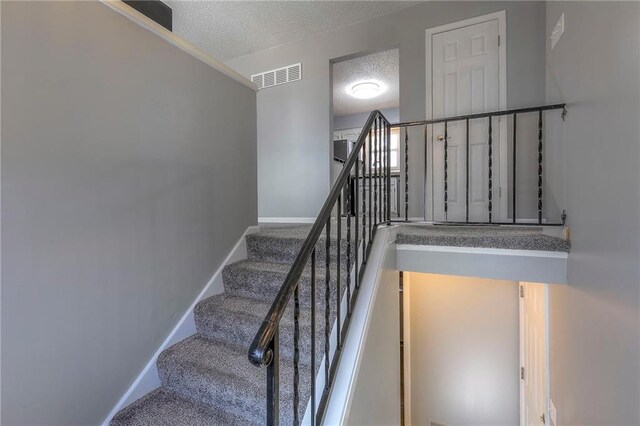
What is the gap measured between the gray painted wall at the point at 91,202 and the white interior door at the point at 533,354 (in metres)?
2.51

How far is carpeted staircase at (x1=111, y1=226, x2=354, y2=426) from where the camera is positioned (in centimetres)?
143

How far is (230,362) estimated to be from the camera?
1622 mm

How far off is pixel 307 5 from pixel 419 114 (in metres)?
1.71

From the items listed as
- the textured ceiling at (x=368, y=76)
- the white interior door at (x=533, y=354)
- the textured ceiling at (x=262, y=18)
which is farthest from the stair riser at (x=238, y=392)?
the textured ceiling at (x=368, y=76)

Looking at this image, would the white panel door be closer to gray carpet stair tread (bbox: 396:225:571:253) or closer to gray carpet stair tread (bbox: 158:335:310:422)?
gray carpet stair tread (bbox: 396:225:571:253)

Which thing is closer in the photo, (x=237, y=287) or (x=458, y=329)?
(x=237, y=287)

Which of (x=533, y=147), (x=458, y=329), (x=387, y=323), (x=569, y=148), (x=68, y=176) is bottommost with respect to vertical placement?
(x=458, y=329)

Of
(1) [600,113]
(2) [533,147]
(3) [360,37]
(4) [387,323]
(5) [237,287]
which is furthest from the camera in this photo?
(3) [360,37]

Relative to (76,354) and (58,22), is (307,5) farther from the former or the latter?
(76,354)

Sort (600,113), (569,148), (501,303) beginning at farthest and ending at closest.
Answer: (501,303), (569,148), (600,113)

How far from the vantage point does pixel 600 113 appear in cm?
132

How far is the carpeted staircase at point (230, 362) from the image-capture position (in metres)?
1.43

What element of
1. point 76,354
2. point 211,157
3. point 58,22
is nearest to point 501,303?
point 211,157

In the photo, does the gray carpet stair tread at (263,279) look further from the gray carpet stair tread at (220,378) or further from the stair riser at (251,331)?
the gray carpet stair tread at (220,378)
